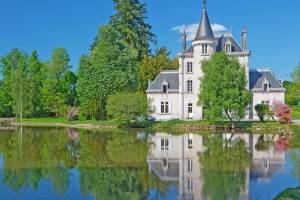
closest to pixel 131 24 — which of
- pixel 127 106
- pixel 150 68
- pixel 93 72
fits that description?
pixel 150 68

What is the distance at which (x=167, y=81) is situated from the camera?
45.6 meters

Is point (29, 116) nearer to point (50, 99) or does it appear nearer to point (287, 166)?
point (50, 99)

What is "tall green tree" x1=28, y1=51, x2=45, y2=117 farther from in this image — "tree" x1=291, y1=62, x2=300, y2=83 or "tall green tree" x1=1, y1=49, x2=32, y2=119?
"tree" x1=291, y1=62, x2=300, y2=83

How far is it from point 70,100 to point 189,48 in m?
25.3

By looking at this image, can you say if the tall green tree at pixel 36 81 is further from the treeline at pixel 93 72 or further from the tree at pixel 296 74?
the tree at pixel 296 74

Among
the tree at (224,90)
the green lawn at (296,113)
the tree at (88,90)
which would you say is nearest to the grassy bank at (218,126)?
the tree at (224,90)

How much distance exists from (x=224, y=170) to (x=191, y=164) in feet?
5.91

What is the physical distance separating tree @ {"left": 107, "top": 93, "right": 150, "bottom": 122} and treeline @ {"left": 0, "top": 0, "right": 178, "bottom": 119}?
443cm

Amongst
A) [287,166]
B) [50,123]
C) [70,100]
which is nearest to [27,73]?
[70,100]

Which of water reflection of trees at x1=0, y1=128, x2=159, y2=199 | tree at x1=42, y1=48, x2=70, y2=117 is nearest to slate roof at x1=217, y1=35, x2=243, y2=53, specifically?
water reflection of trees at x1=0, y1=128, x2=159, y2=199

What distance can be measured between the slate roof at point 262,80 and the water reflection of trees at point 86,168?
83.5ft

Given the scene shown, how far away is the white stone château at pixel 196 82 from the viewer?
4241 centimetres

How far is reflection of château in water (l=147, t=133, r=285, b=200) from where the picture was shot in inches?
456

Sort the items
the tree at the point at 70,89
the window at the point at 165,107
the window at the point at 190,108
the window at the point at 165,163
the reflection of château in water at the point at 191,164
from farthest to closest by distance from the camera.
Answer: the tree at the point at 70,89
the window at the point at 165,107
the window at the point at 190,108
the window at the point at 165,163
the reflection of château in water at the point at 191,164
